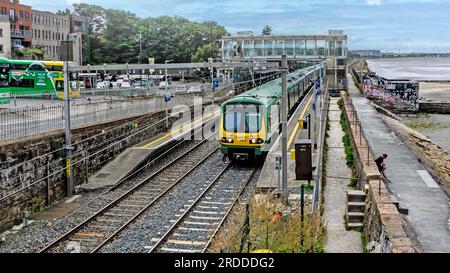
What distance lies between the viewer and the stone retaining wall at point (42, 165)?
15.3 m

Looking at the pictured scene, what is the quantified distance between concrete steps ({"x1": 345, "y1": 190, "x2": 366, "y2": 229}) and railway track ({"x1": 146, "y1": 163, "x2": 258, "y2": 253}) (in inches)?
130

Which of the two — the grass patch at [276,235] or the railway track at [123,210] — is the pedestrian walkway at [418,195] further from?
the railway track at [123,210]

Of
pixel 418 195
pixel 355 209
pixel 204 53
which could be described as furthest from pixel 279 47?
pixel 355 209

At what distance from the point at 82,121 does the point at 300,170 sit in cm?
1012

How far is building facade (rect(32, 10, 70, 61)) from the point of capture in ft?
191

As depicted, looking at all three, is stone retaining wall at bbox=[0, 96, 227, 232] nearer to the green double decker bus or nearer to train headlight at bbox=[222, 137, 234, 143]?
train headlight at bbox=[222, 137, 234, 143]

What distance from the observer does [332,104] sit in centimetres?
4803

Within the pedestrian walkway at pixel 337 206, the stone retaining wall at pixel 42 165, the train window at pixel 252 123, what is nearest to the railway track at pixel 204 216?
the train window at pixel 252 123

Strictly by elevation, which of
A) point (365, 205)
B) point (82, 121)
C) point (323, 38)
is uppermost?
point (323, 38)

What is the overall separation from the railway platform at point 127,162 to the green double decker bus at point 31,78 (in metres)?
9.29

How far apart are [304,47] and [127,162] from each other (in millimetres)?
44628

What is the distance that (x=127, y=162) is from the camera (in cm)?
2122
